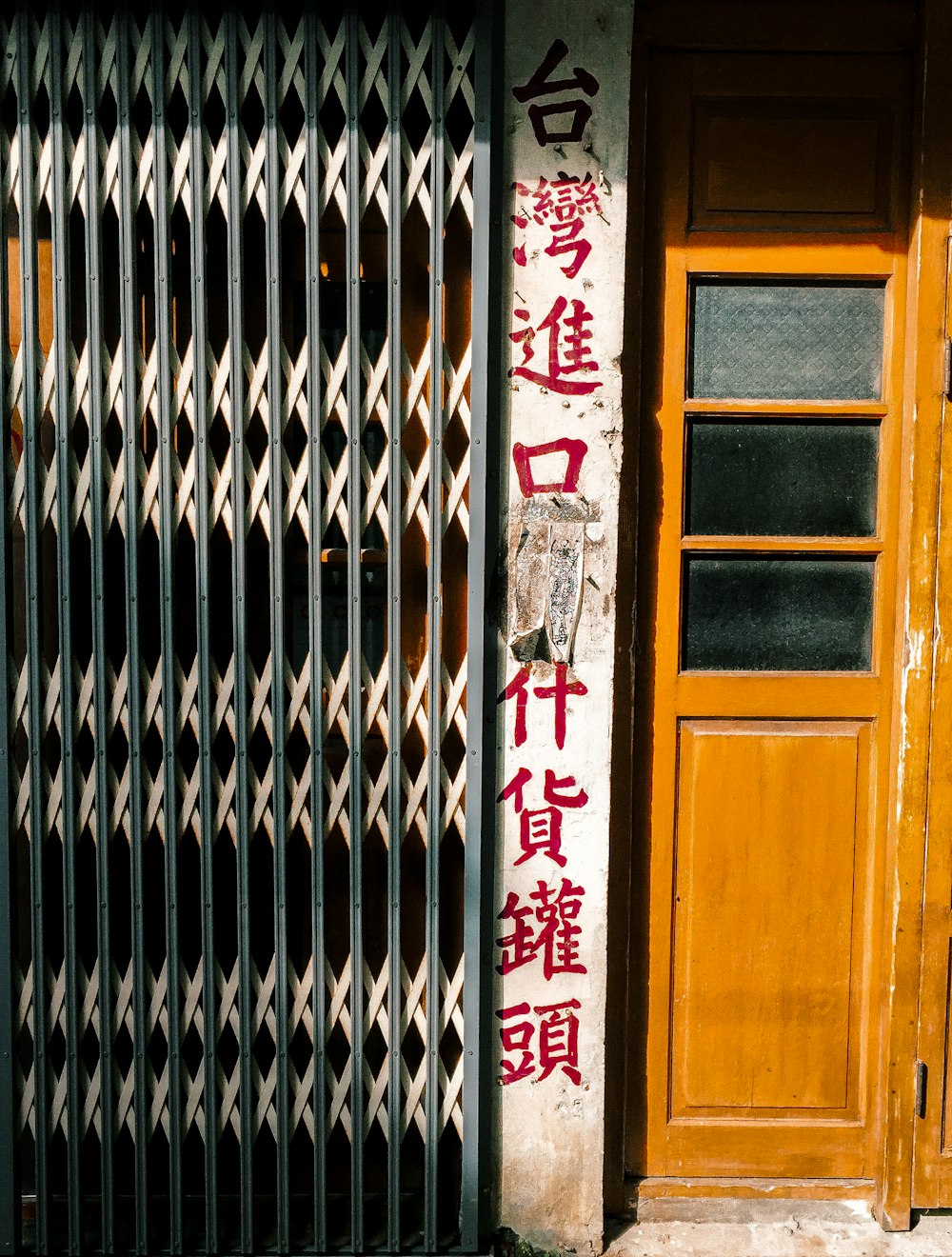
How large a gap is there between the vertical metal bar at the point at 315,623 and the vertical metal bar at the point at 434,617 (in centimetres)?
31

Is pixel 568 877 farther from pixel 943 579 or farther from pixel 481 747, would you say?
pixel 943 579

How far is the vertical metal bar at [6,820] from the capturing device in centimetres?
281

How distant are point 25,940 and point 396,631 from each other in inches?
59.2

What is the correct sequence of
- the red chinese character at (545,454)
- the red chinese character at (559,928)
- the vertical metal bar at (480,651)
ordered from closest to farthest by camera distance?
the vertical metal bar at (480,651) → the red chinese character at (545,454) → the red chinese character at (559,928)

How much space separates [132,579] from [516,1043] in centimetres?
176

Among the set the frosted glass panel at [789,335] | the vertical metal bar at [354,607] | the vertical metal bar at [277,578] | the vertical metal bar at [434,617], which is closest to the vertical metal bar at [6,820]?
the vertical metal bar at [277,578]

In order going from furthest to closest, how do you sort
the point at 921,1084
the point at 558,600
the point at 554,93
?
the point at 921,1084 → the point at 558,600 → the point at 554,93

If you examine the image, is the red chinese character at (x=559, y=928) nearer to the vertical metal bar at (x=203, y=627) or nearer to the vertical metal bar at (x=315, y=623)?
the vertical metal bar at (x=315, y=623)

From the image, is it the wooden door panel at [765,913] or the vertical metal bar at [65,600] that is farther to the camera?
the wooden door panel at [765,913]

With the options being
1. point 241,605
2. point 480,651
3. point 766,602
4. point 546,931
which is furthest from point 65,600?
point 766,602

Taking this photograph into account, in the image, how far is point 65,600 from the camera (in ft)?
9.32

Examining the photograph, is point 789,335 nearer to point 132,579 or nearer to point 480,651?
point 480,651

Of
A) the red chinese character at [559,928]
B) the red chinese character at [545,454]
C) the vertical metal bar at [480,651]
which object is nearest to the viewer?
the vertical metal bar at [480,651]

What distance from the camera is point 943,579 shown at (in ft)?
9.87
